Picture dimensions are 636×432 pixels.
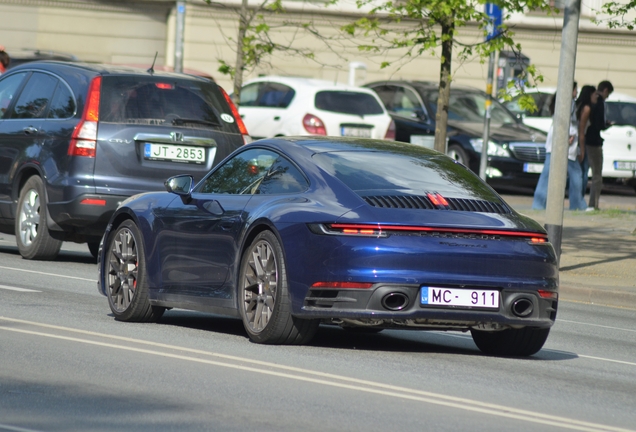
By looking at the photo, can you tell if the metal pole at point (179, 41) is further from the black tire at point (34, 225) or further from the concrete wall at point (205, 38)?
the concrete wall at point (205, 38)

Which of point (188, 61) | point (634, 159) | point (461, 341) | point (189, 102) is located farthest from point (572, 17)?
point (188, 61)

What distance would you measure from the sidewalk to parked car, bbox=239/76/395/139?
10.8 ft

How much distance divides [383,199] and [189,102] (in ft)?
18.3

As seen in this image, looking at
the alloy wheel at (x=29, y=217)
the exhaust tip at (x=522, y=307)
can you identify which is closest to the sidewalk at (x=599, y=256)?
the alloy wheel at (x=29, y=217)

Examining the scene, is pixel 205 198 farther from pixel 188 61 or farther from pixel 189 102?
pixel 188 61

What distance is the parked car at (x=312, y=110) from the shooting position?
25.1 m

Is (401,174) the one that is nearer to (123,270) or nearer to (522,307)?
(522,307)

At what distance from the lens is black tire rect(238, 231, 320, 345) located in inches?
324

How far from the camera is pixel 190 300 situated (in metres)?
9.22

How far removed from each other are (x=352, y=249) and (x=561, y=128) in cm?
727

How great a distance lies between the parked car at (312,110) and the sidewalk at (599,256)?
3.29 m

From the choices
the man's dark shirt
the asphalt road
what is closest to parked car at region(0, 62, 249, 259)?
the asphalt road

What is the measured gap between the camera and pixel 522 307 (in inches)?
329

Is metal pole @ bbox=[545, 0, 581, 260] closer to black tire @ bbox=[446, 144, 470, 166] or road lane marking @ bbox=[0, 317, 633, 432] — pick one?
road lane marking @ bbox=[0, 317, 633, 432]
